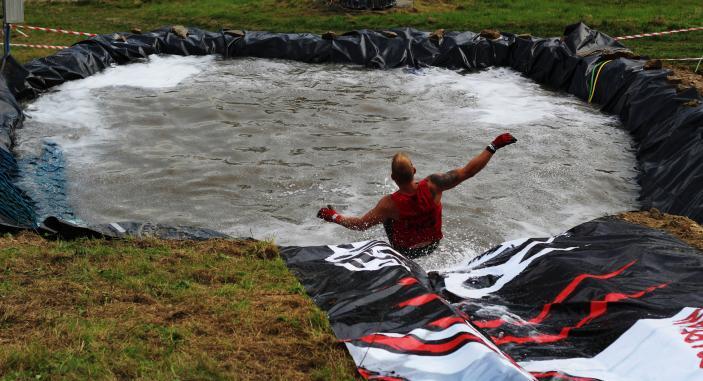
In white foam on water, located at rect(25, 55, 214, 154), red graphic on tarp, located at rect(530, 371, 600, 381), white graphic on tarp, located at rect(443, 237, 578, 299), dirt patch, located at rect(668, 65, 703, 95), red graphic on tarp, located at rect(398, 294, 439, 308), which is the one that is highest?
dirt patch, located at rect(668, 65, 703, 95)

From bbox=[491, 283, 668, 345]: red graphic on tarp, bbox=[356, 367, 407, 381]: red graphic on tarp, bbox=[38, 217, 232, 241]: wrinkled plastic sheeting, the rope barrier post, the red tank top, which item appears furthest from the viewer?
the rope barrier post

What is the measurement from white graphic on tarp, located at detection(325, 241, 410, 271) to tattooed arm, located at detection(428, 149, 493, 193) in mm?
864

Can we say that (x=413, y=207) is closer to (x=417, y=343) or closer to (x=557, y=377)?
(x=417, y=343)

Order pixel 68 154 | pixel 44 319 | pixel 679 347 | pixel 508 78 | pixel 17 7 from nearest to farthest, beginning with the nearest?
1. pixel 679 347
2. pixel 44 319
3. pixel 68 154
4. pixel 17 7
5. pixel 508 78

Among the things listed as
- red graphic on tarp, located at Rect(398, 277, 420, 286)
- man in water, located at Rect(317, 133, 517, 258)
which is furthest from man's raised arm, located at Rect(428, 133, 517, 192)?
red graphic on tarp, located at Rect(398, 277, 420, 286)

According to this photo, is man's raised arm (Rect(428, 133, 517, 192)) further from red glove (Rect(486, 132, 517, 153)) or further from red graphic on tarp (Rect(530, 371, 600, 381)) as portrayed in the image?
red graphic on tarp (Rect(530, 371, 600, 381))

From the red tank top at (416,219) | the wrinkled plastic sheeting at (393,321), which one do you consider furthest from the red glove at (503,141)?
the wrinkled plastic sheeting at (393,321)

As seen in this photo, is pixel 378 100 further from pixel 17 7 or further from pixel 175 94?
pixel 17 7

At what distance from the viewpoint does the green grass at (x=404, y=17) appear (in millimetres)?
18812

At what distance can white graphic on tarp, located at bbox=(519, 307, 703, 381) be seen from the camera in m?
4.45

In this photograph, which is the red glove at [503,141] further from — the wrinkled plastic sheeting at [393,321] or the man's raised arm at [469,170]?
the wrinkled plastic sheeting at [393,321]

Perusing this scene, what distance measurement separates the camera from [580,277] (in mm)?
5699

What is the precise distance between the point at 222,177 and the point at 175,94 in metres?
4.50

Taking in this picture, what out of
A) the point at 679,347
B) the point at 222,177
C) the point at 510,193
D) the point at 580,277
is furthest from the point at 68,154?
the point at 679,347
